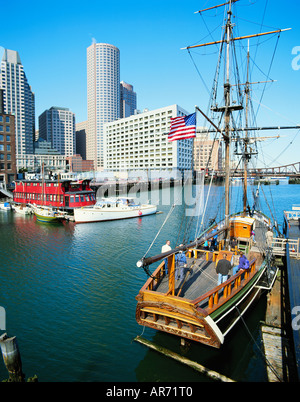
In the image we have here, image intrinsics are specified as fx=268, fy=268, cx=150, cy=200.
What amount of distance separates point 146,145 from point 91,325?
500 feet

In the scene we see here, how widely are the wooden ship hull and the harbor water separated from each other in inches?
53.6

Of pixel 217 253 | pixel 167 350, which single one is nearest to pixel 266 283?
pixel 217 253

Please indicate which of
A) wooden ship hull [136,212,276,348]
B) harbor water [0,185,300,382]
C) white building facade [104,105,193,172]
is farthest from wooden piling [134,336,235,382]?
white building facade [104,105,193,172]

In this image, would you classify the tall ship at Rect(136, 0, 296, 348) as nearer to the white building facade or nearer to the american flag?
the american flag

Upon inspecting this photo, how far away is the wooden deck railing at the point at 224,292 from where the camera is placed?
10.2m

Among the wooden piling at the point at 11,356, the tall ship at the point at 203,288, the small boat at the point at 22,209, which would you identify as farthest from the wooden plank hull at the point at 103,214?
the wooden piling at the point at 11,356

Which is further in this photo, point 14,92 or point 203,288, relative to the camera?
point 14,92

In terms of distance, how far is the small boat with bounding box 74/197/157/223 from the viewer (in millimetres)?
40812

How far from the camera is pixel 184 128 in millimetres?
14953

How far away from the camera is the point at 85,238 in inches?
1239

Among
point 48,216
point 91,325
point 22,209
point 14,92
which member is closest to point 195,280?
point 91,325

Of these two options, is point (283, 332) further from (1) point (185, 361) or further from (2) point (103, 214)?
(2) point (103, 214)
